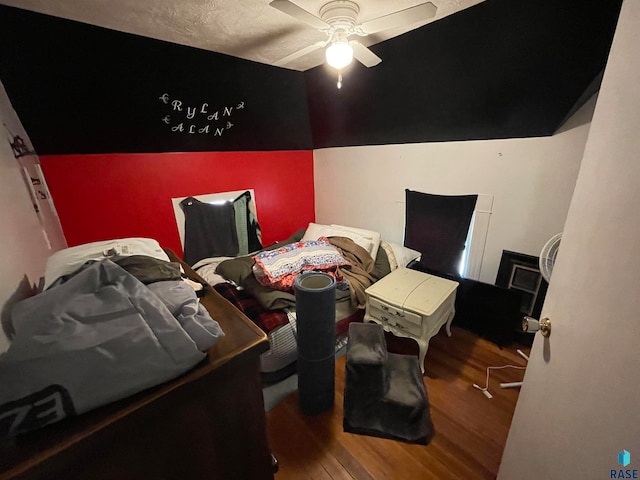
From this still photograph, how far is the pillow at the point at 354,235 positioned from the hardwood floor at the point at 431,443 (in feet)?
3.60

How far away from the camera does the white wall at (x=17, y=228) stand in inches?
38.1

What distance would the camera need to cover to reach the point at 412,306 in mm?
1751

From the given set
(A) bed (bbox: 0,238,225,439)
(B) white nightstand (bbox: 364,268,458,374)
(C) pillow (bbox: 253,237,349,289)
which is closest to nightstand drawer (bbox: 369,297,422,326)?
(B) white nightstand (bbox: 364,268,458,374)

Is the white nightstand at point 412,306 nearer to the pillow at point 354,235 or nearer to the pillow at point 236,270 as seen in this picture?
the pillow at point 354,235

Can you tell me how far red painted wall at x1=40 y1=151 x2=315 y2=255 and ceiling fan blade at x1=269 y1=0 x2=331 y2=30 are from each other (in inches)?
65.5

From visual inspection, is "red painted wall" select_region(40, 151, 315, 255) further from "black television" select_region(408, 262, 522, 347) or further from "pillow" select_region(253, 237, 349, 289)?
"black television" select_region(408, 262, 522, 347)

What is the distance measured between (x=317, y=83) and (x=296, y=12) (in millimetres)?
1385

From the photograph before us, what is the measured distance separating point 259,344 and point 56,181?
86.8 inches

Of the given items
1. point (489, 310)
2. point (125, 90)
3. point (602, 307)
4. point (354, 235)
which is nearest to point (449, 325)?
point (489, 310)

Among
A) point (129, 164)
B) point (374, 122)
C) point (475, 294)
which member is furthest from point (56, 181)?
point (475, 294)

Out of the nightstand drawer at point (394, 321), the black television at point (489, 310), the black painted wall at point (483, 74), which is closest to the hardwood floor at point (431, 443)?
the black television at point (489, 310)

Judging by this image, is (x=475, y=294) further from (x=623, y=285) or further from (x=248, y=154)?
(x=248, y=154)

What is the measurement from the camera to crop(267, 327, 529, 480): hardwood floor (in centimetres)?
131

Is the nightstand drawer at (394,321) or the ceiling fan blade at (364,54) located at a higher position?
the ceiling fan blade at (364,54)
